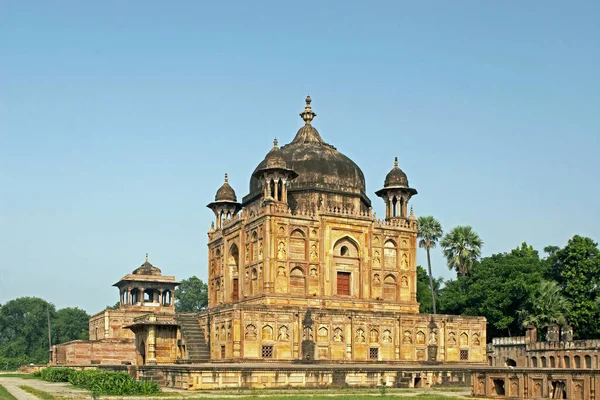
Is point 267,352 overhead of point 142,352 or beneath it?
overhead

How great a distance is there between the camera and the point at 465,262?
77875 millimetres

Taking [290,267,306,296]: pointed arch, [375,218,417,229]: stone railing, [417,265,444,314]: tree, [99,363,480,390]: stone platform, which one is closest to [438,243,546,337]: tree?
[417,265,444,314]: tree

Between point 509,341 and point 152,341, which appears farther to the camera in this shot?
point 509,341

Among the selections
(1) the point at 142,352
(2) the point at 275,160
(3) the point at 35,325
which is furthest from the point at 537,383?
(3) the point at 35,325

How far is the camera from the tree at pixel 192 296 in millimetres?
133000

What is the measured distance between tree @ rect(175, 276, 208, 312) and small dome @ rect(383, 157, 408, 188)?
256 ft

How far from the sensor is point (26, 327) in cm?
11894

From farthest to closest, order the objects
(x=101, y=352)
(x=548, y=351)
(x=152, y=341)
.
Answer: (x=101, y=352) < (x=548, y=351) < (x=152, y=341)

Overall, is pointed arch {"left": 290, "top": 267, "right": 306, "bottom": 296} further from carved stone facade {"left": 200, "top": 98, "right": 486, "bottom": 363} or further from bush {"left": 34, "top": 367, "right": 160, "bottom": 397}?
bush {"left": 34, "top": 367, "right": 160, "bottom": 397}

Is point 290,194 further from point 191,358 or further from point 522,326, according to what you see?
point 522,326

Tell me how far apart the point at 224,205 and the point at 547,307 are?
26558 millimetres

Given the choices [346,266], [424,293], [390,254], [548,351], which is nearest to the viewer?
[346,266]

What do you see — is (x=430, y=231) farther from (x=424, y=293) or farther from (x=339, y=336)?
(x=339, y=336)

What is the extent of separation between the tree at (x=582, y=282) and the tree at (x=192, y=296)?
7846 centimetres
